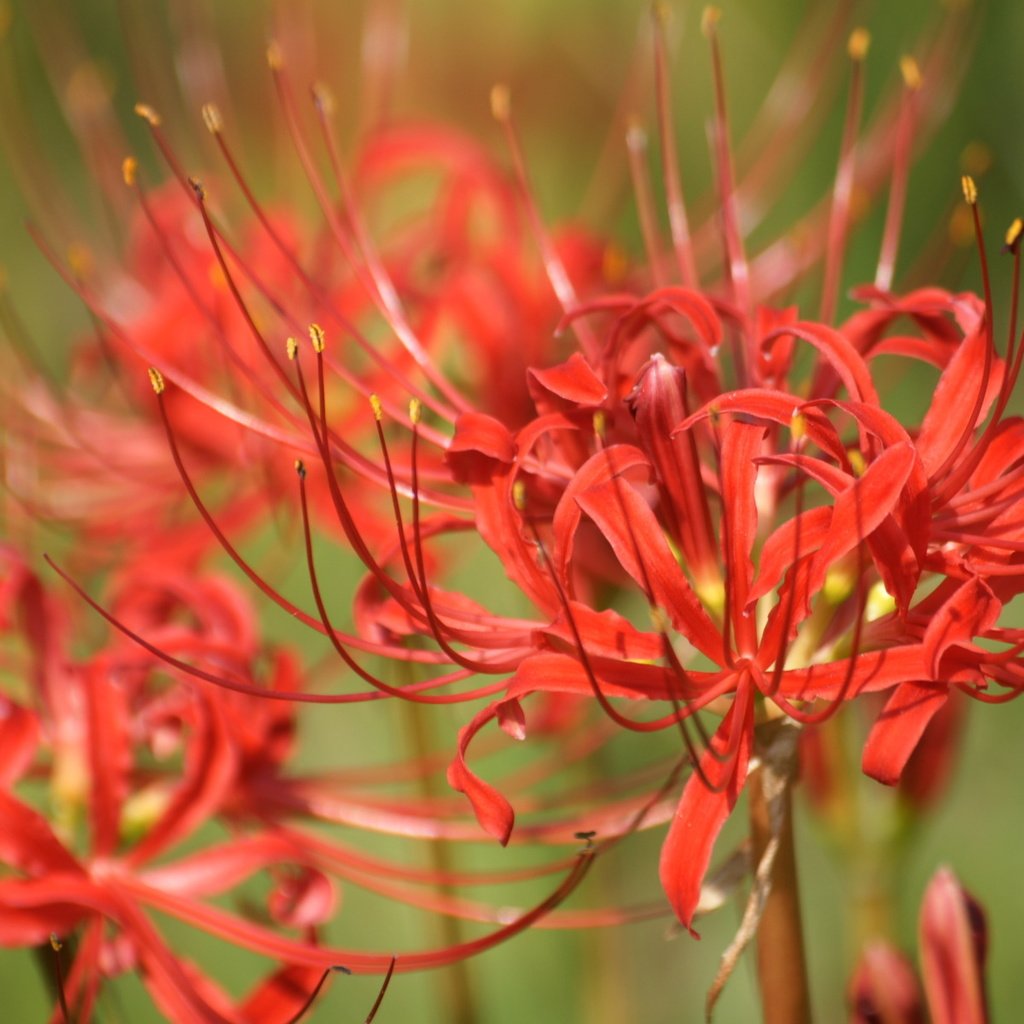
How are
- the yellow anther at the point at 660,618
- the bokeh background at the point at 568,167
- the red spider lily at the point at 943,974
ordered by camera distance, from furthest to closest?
the bokeh background at the point at 568,167 < the red spider lily at the point at 943,974 < the yellow anther at the point at 660,618

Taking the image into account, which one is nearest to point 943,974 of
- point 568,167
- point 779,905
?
point 779,905

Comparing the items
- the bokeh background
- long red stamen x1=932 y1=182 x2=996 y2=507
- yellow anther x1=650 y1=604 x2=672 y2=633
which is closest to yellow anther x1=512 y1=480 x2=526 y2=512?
yellow anther x1=650 y1=604 x2=672 y2=633

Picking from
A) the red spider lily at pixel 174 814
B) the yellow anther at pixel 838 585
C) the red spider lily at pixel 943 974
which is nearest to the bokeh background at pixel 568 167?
the red spider lily at pixel 174 814

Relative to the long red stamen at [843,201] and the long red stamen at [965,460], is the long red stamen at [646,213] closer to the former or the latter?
the long red stamen at [843,201]

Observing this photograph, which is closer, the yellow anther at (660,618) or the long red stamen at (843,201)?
the yellow anther at (660,618)

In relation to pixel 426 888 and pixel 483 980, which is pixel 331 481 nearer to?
pixel 426 888

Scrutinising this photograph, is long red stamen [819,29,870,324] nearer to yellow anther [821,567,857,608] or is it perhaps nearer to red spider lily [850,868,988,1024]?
yellow anther [821,567,857,608]

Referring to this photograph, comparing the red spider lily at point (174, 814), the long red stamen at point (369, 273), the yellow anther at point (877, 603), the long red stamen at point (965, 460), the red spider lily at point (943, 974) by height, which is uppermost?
the long red stamen at point (369, 273)
